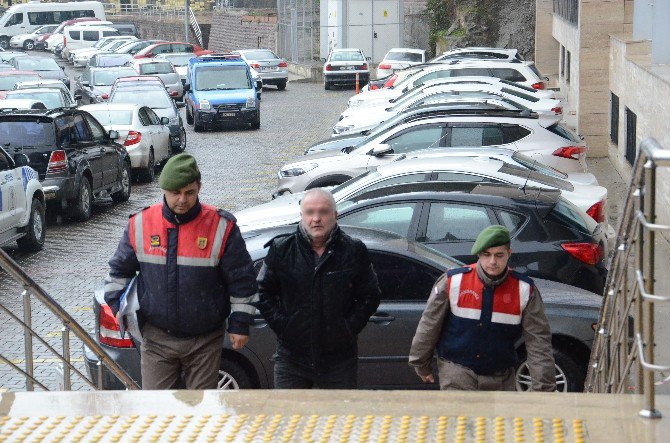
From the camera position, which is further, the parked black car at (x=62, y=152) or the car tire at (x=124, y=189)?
the car tire at (x=124, y=189)

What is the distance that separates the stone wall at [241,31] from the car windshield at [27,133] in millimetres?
45594

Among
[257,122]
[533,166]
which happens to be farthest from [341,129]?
[533,166]

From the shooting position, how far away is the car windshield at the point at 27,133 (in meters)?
17.3

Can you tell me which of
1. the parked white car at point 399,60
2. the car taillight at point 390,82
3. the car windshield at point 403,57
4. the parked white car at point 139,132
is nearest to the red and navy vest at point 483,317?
the parked white car at point 139,132

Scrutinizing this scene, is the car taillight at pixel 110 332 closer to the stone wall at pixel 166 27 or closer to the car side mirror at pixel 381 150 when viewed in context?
the car side mirror at pixel 381 150

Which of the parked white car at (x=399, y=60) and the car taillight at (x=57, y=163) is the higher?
the parked white car at (x=399, y=60)

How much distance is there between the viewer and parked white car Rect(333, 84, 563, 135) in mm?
22031

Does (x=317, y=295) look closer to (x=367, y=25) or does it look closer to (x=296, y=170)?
(x=296, y=170)

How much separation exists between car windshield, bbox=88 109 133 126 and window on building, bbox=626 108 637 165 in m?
9.17

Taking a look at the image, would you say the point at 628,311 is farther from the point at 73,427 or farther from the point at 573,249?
the point at 573,249

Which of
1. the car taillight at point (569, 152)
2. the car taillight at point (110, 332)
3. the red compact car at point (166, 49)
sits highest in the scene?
the red compact car at point (166, 49)

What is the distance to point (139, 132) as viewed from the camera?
22.5m

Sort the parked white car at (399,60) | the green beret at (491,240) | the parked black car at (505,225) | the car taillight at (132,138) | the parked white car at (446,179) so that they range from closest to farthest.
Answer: the green beret at (491,240) < the parked black car at (505,225) < the parked white car at (446,179) < the car taillight at (132,138) < the parked white car at (399,60)

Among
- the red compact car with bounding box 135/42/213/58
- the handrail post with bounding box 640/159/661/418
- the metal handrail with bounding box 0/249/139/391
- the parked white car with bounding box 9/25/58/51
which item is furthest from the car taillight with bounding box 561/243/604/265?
the parked white car with bounding box 9/25/58/51
